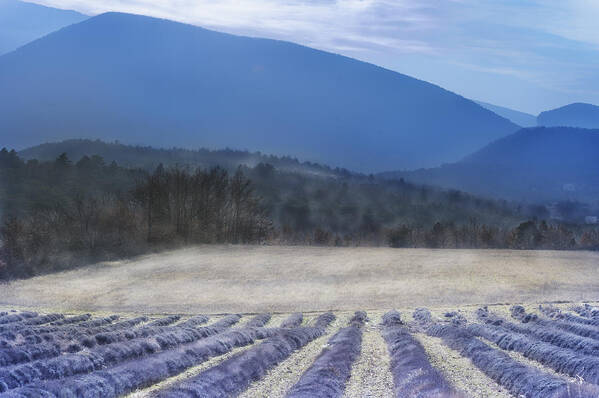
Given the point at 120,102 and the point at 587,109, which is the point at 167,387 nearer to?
the point at 120,102

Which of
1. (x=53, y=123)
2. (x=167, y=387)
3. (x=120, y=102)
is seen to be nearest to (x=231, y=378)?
(x=167, y=387)

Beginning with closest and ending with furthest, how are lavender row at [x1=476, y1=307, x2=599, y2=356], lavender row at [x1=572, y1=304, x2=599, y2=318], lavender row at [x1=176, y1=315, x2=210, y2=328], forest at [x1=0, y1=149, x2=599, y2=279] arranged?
lavender row at [x1=476, y1=307, x2=599, y2=356] → lavender row at [x1=176, y1=315, x2=210, y2=328] → lavender row at [x1=572, y1=304, x2=599, y2=318] → forest at [x1=0, y1=149, x2=599, y2=279]

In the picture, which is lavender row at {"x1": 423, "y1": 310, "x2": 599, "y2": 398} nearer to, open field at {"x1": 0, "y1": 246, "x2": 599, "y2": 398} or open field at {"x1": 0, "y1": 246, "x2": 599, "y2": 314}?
open field at {"x1": 0, "y1": 246, "x2": 599, "y2": 398}

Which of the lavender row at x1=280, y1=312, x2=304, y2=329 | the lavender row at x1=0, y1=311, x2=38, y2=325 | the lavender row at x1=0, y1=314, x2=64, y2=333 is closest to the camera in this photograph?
the lavender row at x1=0, y1=314, x2=64, y2=333

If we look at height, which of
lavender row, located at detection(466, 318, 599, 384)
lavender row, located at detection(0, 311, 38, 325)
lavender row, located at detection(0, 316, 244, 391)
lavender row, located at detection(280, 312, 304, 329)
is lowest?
lavender row, located at detection(280, 312, 304, 329)

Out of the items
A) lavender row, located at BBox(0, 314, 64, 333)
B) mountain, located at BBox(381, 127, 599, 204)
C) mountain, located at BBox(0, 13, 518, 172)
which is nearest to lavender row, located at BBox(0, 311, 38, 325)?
lavender row, located at BBox(0, 314, 64, 333)

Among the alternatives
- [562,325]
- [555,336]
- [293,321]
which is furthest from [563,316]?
[293,321]

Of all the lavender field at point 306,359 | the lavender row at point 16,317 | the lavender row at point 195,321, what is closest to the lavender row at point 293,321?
the lavender field at point 306,359
